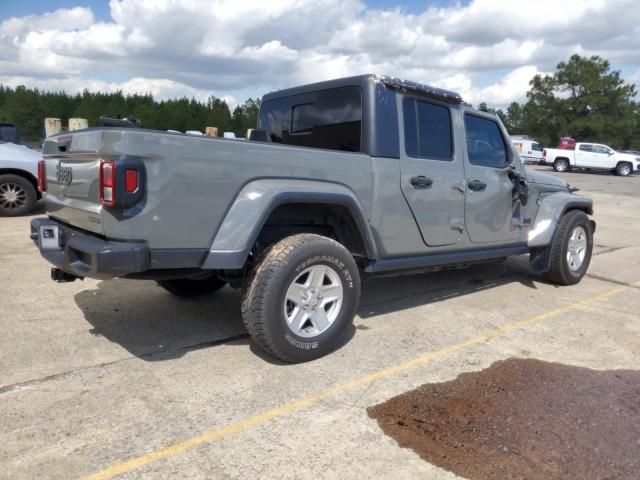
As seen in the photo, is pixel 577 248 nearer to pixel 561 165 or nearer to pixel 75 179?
pixel 75 179

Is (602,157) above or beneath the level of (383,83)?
above

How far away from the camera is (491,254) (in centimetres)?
504

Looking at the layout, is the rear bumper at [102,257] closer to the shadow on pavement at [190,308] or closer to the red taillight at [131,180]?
the red taillight at [131,180]

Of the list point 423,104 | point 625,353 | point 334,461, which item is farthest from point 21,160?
point 625,353

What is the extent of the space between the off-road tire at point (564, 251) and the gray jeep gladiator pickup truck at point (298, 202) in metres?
0.56

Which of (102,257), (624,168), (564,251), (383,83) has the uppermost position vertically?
(624,168)

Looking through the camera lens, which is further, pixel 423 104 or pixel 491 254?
pixel 491 254

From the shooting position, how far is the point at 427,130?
4.32 meters

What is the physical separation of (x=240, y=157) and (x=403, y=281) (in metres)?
3.16

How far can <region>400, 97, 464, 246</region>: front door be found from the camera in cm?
411

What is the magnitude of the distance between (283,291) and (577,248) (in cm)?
408

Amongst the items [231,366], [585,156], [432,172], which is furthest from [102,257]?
[585,156]

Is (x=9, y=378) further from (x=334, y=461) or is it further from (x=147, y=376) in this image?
(x=334, y=461)

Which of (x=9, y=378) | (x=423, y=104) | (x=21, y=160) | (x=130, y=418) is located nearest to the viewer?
(x=130, y=418)
